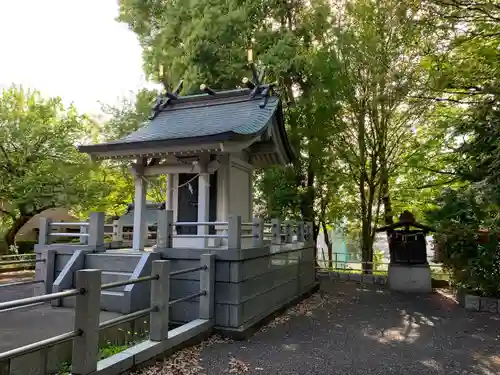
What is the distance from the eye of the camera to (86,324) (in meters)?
3.71

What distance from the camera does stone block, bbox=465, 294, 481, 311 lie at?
8758 millimetres

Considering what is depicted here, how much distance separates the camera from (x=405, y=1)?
8.19 meters

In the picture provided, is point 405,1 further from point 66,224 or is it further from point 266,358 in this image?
point 66,224

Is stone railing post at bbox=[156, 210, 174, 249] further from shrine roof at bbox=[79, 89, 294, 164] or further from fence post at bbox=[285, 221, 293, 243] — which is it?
fence post at bbox=[285, 221, 293, 243]

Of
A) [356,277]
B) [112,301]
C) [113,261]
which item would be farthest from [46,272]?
[356,277]

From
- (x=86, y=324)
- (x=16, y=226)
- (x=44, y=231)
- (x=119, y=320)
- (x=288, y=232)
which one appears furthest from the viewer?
(x=16, y=226)

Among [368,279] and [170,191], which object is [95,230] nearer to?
[170,191]

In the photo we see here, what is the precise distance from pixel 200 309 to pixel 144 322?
0.90 metres

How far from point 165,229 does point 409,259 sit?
845 centimetres

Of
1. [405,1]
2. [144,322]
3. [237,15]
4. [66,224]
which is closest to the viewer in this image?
[144,322]

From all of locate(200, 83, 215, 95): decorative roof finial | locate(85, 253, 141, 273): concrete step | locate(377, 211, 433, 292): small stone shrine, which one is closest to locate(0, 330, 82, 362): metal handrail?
locate(85, 253, 141, 273): concrete step

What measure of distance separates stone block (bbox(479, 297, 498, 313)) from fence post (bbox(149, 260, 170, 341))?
24.6ft

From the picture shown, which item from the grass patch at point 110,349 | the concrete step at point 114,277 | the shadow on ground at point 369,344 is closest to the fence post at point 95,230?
the concrete step at point 114,277

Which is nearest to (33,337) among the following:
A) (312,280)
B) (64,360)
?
(64,360)
